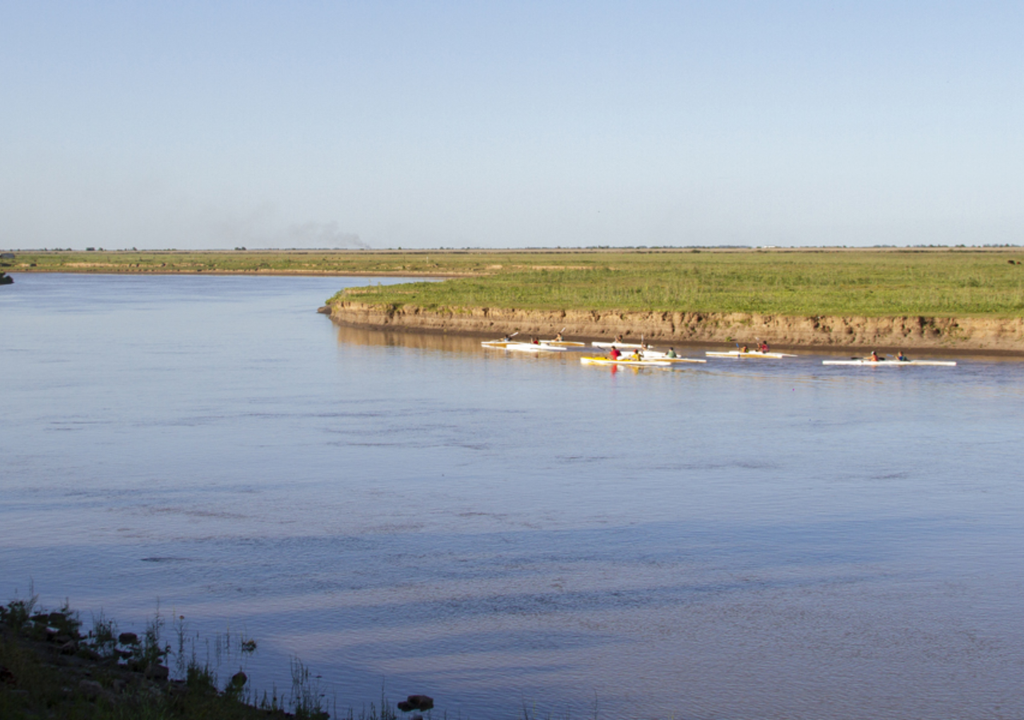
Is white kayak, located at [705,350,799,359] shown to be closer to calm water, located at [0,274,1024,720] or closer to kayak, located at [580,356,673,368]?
kayak, located at [580,356,673,368]

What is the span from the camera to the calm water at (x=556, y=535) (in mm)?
14641

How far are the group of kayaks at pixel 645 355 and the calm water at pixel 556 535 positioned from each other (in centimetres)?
663

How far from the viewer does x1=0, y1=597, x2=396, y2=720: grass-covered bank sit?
1091 centimetres

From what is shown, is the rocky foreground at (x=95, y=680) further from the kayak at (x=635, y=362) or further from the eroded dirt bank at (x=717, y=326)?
the eroded dirt bank at (x=717, y=326)

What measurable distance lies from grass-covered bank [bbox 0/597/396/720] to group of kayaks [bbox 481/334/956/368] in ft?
132

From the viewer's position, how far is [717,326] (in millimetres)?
64500

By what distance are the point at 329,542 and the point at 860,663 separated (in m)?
10.1

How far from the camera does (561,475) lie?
27.6 m

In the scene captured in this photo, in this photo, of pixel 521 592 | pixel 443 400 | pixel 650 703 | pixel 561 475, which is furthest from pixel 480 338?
pixel 650 703

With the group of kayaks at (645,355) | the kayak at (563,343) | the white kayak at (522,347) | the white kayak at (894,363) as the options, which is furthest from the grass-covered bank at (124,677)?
the kayak at (563,343)

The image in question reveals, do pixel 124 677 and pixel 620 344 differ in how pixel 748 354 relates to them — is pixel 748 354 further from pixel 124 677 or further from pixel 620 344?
pixel 124 677

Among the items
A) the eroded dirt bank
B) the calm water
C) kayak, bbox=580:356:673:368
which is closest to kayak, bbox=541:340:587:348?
the eroded dirt bank

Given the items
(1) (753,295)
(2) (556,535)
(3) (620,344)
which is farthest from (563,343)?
(2) (556,535)

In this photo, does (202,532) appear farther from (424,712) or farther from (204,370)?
(204,370)
